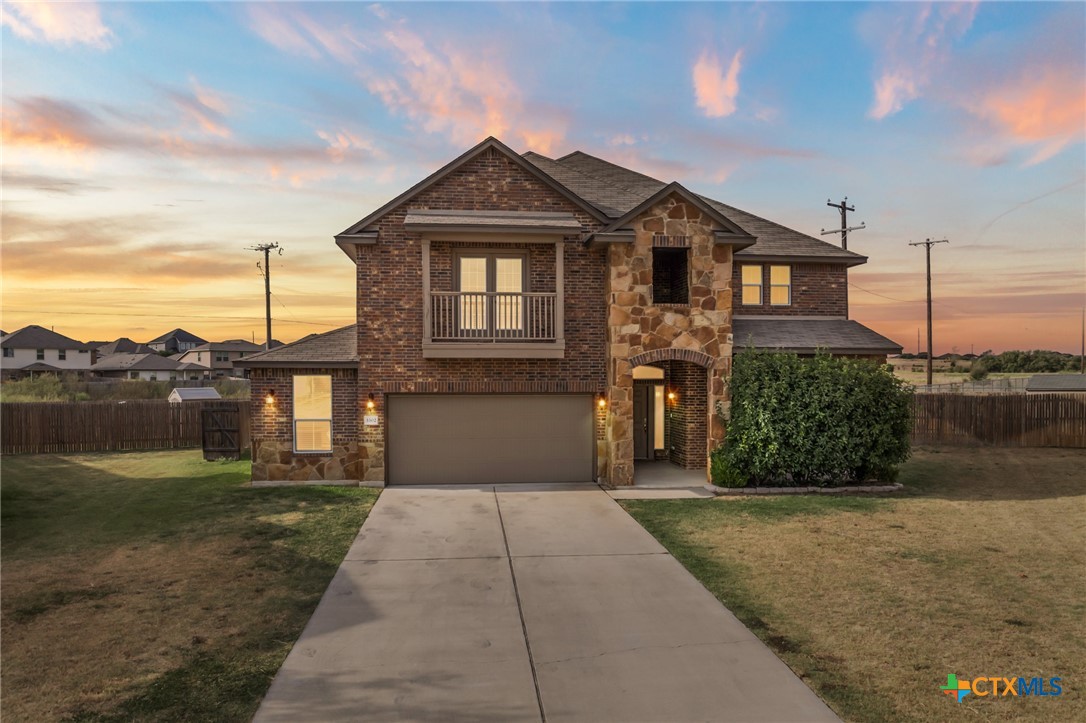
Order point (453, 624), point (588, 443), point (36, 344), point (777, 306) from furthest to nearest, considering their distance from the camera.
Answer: point (36, 344), point (777, 306), point (588, 443), point (453, 624)

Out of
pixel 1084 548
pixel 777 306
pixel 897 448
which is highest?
pixel 777 306

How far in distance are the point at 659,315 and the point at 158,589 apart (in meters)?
10.7

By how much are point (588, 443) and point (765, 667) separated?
9296mm

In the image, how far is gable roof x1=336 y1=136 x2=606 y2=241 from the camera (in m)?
14.0

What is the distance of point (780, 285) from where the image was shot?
56.3 feet

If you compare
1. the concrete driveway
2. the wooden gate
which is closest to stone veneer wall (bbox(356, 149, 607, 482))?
the concrete driveway

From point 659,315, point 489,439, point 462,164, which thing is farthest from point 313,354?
point 659,315

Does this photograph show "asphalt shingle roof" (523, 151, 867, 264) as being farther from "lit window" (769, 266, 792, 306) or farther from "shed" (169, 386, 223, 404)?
"shed" (169, 386, 223, 404)

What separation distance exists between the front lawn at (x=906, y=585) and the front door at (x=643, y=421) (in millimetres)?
4524

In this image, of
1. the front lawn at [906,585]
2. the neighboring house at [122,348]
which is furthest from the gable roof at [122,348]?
the front lawn at [906,585]

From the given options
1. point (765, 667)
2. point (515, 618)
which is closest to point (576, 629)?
point (515, 618)

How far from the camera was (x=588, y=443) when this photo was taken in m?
14.8

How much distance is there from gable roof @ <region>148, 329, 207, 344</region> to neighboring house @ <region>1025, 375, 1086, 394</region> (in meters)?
100

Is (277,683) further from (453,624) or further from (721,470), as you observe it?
(721,470)
